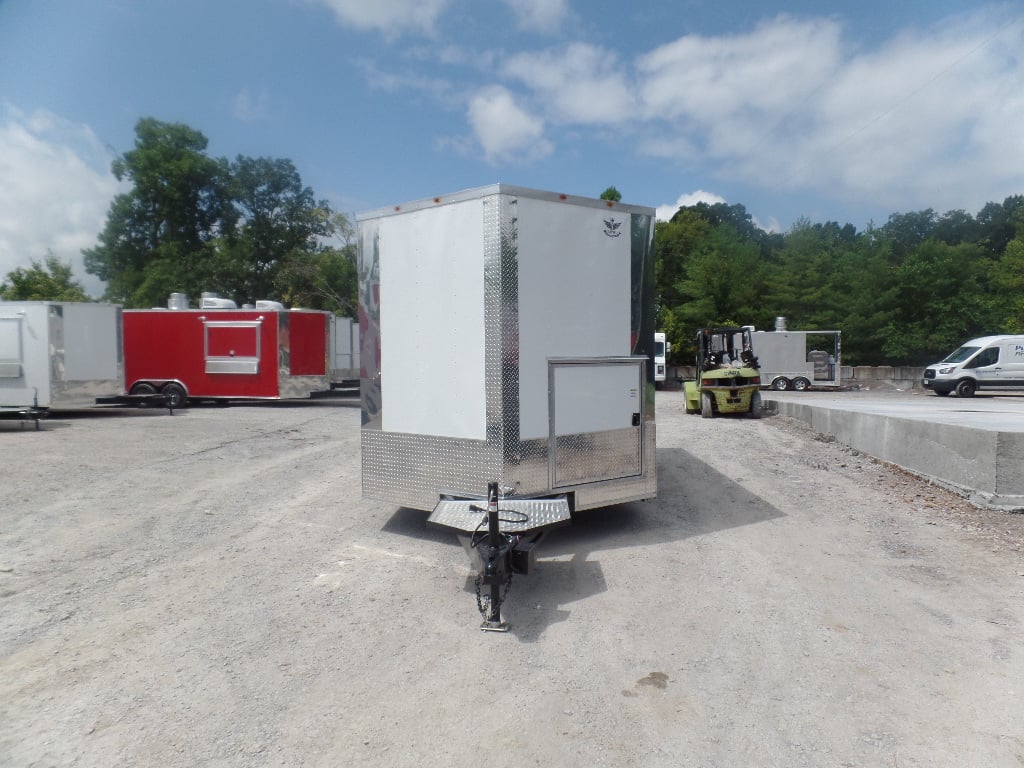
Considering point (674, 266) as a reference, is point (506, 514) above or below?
below

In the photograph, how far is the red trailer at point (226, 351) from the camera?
17.7m

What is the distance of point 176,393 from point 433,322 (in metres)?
15.2

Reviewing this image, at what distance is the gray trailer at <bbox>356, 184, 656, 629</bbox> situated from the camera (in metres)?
5.69

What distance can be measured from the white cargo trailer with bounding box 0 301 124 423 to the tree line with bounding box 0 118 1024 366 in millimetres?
21143

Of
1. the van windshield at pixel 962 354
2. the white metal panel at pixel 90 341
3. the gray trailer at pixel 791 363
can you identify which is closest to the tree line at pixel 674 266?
the gray trailer at pixel 791 363

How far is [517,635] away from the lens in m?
4.48

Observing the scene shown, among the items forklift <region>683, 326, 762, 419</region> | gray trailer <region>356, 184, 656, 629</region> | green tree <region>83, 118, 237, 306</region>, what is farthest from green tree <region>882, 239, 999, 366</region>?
green tree <region>83, 118, 237, 306</region>

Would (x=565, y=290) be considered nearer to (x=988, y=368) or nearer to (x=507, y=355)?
(x=507, y=355)

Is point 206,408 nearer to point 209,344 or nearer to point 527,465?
point 209,344

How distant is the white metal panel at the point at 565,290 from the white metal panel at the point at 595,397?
0.11 metres

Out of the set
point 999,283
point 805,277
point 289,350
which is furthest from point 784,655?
point 999,283

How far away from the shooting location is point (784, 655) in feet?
13.6

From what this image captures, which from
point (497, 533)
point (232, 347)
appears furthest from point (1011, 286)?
point (497, 533)

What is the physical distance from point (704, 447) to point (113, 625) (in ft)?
29.8
